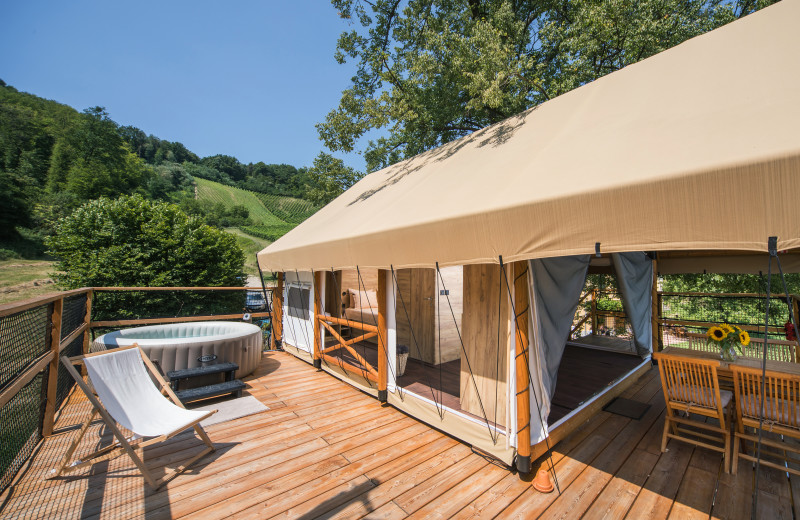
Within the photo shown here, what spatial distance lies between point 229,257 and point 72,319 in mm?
10011

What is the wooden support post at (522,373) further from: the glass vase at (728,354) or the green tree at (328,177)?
the green tree at (328,177)

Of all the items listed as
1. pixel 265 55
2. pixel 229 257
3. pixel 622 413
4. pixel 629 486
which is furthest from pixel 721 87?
pixel 229 257

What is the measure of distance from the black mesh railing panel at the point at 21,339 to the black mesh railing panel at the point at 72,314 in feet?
1.39

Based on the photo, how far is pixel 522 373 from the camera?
2.53 meters

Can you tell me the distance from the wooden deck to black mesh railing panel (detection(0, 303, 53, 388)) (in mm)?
797

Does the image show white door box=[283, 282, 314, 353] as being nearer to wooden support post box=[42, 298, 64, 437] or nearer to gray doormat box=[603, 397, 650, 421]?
wooden support post box=[42, 298, 64, 437]

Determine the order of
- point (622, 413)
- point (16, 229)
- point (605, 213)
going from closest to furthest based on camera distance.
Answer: point (605, 213), point (622, 413), point (16, 229)

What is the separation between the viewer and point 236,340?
4781mm

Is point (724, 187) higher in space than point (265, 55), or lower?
lower

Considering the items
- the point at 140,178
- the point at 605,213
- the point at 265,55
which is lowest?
the point at 605,213

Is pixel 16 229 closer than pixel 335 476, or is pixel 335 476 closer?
pixel 335 476

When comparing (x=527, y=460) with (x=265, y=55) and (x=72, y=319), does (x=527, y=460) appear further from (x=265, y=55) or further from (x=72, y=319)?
(x=265, y=55)

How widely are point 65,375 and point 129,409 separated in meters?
2.39

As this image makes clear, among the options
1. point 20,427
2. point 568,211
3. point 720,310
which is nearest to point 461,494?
point 568,211
